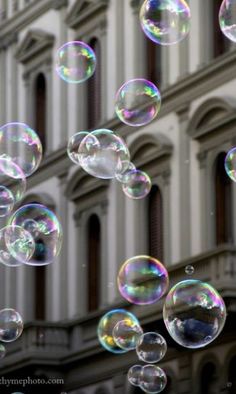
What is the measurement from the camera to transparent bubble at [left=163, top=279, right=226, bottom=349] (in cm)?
1630

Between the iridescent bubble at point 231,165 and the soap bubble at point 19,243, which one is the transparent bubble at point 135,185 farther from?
the soap bubble at point 19,243

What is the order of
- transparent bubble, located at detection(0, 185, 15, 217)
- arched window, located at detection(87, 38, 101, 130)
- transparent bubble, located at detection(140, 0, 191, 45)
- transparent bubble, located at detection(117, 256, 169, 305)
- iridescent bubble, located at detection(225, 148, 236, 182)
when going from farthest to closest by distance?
1. arched window, located at detection(87, 38, 101, 130)
2. transparent bubble, located at detection(0, 185, 15, 217)
3. transparent bubble, located at detection(117, 256, 169, 305)
4. iridescent bubble, located at detection(225, 148, 236, 182)
5. transparent bubble, located at detection(140, 0, 191, 45)

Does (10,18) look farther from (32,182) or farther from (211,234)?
(211,234)

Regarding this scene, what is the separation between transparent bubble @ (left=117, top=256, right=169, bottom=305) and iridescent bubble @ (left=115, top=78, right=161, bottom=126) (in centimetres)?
187

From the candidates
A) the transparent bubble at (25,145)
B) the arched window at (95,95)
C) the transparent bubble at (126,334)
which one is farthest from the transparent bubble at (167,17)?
the arched window at (95,95)

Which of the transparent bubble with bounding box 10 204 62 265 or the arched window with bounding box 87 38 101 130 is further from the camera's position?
the arched window with bounding box 87 38 101 130

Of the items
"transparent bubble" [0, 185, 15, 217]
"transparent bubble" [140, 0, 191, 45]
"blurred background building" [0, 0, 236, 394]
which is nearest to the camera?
"transparent bubble" [140, 0, 191, 45]

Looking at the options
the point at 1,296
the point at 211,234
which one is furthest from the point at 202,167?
the point at 1,296

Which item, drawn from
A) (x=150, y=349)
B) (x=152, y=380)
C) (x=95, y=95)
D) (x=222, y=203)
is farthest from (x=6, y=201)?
(x=95, y=95)

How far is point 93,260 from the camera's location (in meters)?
30.6

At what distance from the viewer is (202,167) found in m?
26.7

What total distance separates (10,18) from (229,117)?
11235mm

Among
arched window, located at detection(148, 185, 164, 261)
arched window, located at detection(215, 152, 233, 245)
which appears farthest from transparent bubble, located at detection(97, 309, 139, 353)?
arched window, located at detection(148, 185, 164, 261)

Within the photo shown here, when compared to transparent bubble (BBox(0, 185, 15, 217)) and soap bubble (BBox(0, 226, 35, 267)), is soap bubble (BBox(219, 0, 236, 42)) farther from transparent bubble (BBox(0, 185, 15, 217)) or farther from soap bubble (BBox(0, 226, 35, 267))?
transparent bubble (BBox(0, 185, 15, 217))
